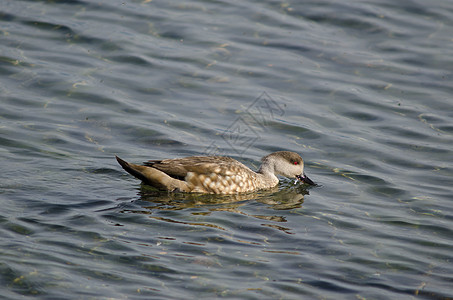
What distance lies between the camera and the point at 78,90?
13445mm

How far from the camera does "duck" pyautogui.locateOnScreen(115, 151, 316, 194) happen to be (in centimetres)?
1001

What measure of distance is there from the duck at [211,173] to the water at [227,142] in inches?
8.4

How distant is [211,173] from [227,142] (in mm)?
1953

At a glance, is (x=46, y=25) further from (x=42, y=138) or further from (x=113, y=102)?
(x=42, y=138)

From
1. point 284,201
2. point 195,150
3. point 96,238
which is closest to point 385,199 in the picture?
point 284,201

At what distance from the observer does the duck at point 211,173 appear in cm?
1001

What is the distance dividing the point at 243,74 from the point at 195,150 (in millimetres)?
3465

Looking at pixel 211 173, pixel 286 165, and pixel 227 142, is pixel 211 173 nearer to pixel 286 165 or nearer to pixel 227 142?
pixel 286 165

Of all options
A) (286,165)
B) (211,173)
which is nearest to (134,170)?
(211,173)

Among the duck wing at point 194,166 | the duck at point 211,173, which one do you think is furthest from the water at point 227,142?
the duck wing at point 194,166

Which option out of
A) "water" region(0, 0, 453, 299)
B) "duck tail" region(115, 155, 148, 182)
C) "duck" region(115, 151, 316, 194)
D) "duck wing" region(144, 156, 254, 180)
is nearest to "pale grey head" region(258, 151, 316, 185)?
"duck" region(115, 151, 316, 194)

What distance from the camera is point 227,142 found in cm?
1216

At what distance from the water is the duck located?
0.21 m

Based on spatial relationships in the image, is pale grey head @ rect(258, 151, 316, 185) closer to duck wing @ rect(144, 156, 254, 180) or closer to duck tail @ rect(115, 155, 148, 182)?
duck wing @ rect(144, 156, 254, 180)
